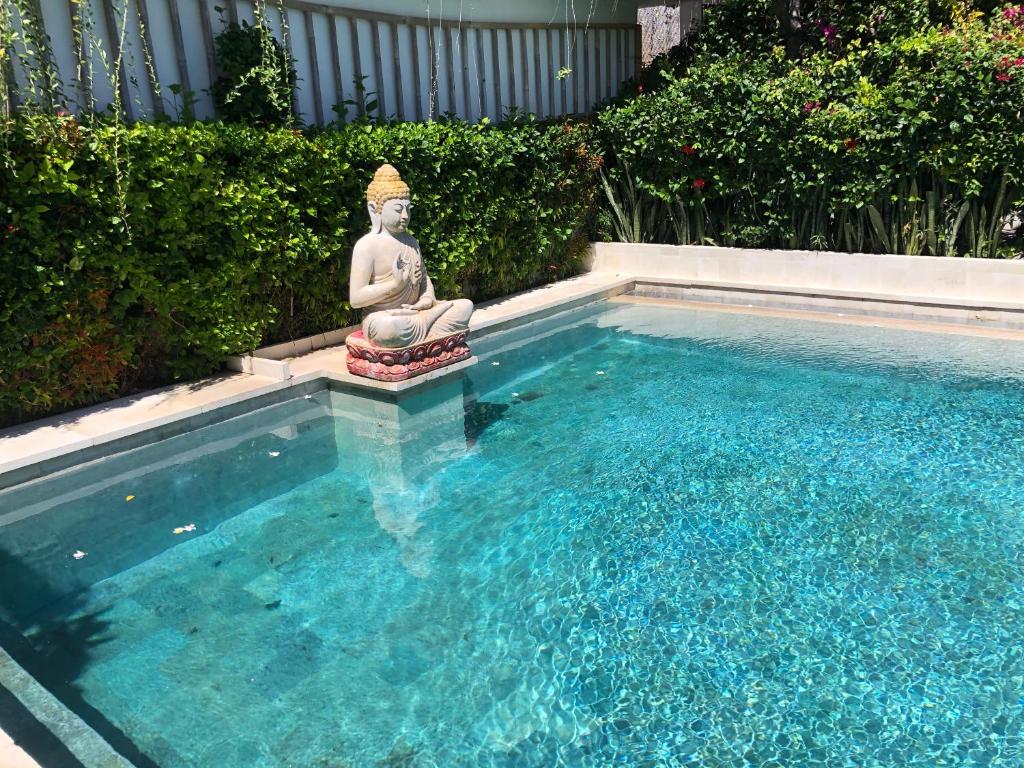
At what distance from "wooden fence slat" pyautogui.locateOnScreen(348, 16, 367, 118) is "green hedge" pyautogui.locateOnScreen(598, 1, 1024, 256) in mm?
3680

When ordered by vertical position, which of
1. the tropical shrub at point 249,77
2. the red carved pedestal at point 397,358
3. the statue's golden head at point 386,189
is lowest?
the red carved pedestal at point 397,358

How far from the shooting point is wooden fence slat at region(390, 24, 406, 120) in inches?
380

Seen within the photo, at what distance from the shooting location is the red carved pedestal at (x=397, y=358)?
7.02 meters

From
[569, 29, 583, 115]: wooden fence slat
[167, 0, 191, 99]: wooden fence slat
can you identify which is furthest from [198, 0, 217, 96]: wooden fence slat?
[569, 29, 583, 115]: wooden fence slat

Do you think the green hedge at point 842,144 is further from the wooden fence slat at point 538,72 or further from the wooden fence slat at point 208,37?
the wooden fence slat at point 208,37

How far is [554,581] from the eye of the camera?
170 inches

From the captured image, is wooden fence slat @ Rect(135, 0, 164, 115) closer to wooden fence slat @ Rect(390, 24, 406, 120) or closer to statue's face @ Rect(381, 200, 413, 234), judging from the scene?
statue's face @ Rect(381, 200, 413, 234)

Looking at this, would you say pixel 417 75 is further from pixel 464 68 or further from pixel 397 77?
pixel 464 68

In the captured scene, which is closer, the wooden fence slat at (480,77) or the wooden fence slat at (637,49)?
the wooden fence slat at (480,77)

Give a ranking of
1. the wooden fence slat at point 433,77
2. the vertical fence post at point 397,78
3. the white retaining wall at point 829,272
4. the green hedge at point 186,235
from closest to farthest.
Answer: the green hedge at point 186,235, the white retaining wall at point 829,272, the vertical fence post at point 397,78, the wooden fence slat at point 433,77

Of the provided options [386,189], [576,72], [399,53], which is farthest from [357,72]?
[576,72]

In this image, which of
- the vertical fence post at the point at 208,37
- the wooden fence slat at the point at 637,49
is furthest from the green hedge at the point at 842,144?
the vertical fence post at the point at 208,37

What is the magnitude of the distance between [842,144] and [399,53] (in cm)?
545

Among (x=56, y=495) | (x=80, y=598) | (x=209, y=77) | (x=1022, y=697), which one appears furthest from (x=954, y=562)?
(x=209, y=77)
